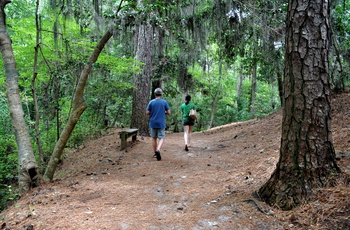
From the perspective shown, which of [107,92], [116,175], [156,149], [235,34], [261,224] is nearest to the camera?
[261,224]

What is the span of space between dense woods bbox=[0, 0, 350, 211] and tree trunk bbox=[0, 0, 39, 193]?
0.05ft

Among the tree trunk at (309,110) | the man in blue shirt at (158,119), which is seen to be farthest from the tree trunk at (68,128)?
the tree trunk at (309,110)

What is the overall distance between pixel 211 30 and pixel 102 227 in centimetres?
982

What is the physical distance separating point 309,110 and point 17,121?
15.4 feet

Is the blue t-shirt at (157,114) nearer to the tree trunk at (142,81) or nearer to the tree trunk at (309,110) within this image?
the tree trunk at (142,81)

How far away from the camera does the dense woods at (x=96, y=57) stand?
17.7 feet

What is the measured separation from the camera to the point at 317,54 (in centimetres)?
297

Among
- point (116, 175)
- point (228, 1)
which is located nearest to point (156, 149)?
point (116, 175)

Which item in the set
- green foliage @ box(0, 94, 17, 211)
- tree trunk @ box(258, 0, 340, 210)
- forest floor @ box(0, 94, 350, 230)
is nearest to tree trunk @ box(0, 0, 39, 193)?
forest floor @ box(0, 94, 350, 230)

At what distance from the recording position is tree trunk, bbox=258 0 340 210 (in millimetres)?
2953

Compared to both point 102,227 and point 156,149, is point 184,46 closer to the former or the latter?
point 156,149

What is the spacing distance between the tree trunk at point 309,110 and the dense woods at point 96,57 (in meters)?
0.19

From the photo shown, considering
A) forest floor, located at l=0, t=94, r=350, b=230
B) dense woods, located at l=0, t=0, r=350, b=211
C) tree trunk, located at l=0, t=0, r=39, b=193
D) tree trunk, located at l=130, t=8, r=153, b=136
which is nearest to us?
forest floor, located at l=0, t=94, r=350, b=230

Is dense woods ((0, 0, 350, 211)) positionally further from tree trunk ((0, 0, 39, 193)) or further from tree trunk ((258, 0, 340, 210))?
tree trunk ((258, 0, 340, 210))
